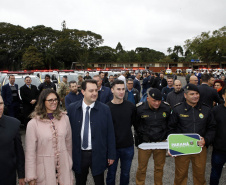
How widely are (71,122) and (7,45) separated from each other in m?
64.3

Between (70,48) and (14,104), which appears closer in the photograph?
(14,104)

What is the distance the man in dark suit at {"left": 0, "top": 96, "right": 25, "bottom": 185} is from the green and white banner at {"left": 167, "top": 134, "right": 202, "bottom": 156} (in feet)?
7.32

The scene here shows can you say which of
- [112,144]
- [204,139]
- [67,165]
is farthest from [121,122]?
[204,139]

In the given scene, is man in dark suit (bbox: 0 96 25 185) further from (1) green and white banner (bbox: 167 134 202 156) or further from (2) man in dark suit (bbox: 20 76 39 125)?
(2) man in dark suit (bbox: 20 76 39 125)

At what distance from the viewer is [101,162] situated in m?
2.91

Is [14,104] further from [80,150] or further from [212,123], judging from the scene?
[212,123]

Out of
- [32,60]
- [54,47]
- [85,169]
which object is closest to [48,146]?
[85,169]

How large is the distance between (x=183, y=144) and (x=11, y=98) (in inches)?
242

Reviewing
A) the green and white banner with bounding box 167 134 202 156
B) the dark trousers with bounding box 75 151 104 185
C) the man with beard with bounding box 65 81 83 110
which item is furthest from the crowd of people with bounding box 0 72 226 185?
the man with beard with bounding box 65 81 83 110

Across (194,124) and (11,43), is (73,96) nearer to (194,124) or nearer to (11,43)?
(194,124)

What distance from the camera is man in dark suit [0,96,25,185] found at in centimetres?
235

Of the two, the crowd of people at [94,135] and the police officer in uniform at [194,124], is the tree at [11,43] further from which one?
the police officer in uniform at [194,124]

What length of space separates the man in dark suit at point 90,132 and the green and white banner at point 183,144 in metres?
1.06

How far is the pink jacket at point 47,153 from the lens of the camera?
2498 mm
